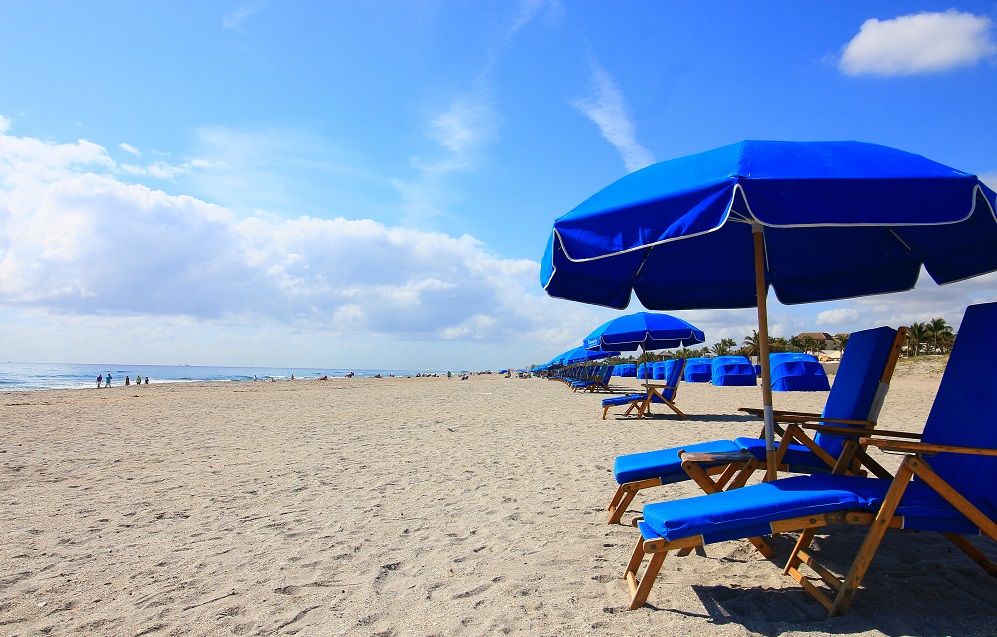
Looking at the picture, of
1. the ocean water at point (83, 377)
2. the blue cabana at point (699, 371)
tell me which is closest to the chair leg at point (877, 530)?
the blue cabana at point (699, 371)

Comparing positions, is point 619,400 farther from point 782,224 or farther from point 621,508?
point 782,224

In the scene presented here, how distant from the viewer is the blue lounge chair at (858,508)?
2318 mm

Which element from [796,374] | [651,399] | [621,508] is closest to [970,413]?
[621,508]

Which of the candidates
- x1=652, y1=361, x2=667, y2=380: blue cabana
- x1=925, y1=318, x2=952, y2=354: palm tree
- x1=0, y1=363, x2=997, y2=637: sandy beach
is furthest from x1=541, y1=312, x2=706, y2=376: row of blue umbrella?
x1=925, y1=318, x2=952, y2=354: palm tree

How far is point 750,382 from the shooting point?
23.3 m

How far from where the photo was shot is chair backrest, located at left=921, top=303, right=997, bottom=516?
2.49 m

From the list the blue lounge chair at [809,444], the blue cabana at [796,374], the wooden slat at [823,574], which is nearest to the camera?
the wooden slat at [823,574]

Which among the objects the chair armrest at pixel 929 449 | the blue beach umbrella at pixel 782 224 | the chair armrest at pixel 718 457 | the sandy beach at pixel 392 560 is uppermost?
the blue beach umbrella at pixel 782 224

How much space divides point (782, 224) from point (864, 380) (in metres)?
2.02

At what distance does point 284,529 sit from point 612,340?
382 inches

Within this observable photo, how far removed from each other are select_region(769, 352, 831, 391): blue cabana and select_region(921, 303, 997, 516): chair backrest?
55.0ft

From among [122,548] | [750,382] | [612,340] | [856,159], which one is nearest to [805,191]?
[856,159]

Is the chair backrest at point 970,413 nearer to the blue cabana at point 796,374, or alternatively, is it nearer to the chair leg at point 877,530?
the chair leg at point 877,530

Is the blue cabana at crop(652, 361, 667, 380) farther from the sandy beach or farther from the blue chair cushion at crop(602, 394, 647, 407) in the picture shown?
the sandy beach
